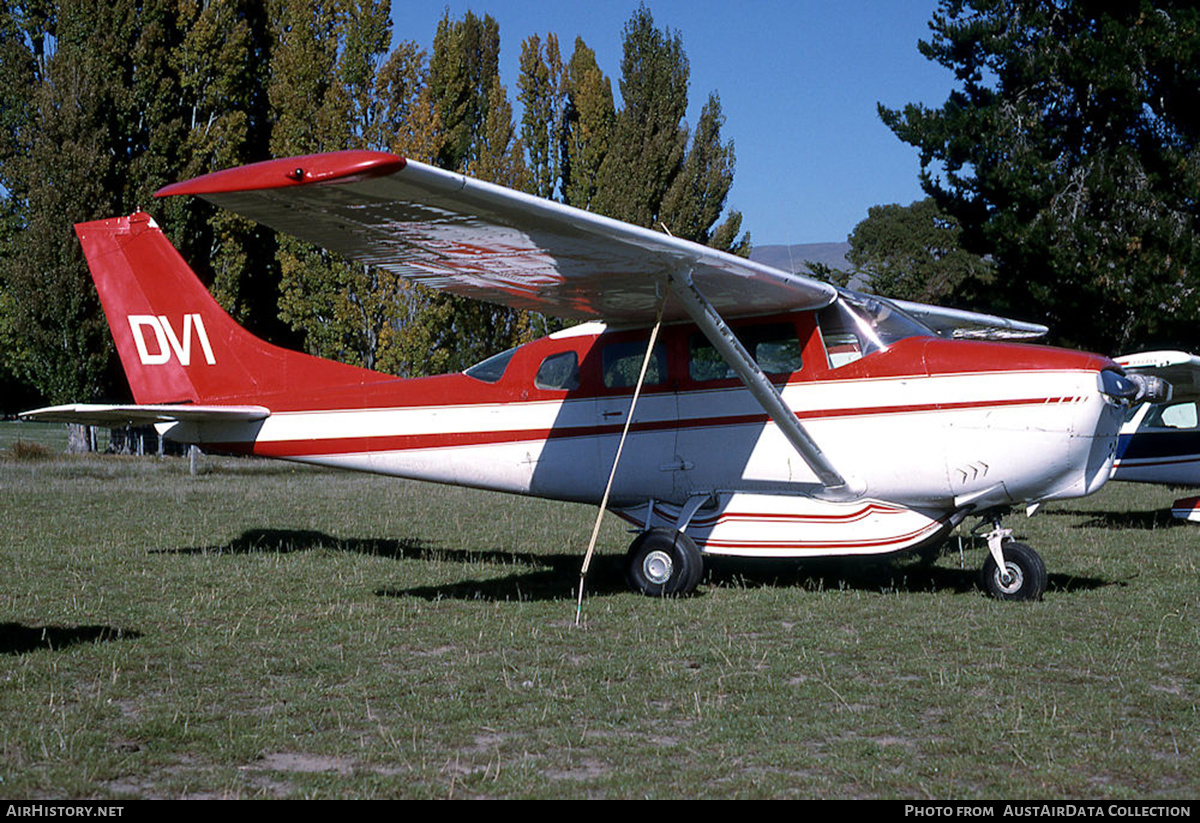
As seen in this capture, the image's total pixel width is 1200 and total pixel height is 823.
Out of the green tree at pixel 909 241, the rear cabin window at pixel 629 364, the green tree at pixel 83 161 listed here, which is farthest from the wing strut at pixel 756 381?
the green tree at pixel 909 241

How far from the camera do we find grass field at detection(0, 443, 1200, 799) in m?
3.97

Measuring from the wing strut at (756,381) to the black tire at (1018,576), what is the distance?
1.17 meters

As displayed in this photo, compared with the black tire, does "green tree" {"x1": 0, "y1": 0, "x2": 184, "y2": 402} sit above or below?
above

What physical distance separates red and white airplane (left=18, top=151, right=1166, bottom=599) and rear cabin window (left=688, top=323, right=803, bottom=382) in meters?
0.02

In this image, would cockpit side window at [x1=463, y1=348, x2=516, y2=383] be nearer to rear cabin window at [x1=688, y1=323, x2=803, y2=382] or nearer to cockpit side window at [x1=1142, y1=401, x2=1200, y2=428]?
rear cabin window at [x1=688, y1=323, x2=803, y2=382]

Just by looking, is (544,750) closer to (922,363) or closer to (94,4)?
(922,363)

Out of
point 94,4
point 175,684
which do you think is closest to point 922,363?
point 175,684

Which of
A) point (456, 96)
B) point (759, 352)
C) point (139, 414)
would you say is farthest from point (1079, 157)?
point (139, 414)

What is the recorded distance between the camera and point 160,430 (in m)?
10.4

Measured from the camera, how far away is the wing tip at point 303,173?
529 cm

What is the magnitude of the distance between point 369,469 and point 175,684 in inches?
181

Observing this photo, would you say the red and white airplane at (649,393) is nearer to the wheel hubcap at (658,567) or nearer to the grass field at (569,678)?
the wheel hubcap at (658,567)

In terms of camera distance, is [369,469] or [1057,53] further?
[1057,53]

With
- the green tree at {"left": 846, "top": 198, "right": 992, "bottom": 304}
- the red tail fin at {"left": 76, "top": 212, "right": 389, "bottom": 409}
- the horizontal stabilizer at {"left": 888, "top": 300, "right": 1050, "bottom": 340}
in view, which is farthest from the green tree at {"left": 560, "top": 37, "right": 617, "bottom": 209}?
the red tail fin at {"left": 76, "top": 212, "right": 389, "bottom": 409}
